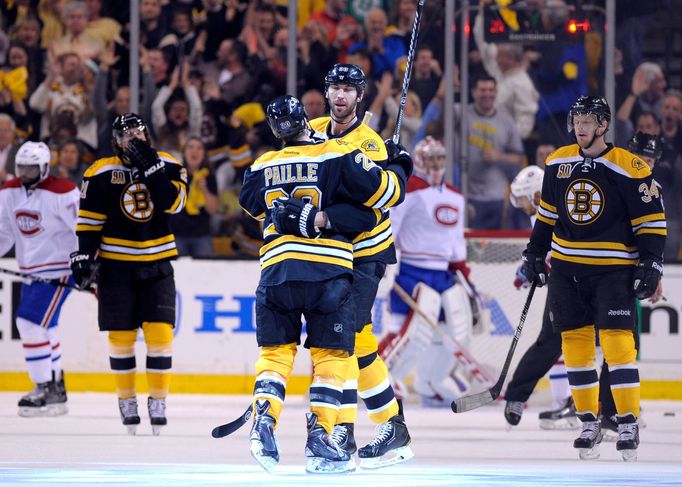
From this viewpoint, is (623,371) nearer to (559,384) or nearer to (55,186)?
(559,384)

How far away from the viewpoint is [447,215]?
323 inches

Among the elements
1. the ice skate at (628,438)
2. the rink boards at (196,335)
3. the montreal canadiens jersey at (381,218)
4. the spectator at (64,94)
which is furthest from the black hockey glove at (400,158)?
the spectator at (64,94)

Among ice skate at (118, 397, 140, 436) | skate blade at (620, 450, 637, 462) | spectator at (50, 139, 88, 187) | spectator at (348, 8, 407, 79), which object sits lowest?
ice skate at (118, 397, 140, 436)

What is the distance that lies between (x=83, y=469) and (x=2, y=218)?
2.83m

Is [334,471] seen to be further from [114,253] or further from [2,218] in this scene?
[2,218]

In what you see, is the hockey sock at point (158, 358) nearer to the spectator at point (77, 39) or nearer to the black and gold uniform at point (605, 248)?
the black and gold uniform at point (605, 248)

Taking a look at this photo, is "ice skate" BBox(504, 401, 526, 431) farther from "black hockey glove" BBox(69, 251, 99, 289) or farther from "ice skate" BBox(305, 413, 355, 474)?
"ice skate" BBox(305, 413, 355, 474)

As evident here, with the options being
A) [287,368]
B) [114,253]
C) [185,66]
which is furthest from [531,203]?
[185,66]

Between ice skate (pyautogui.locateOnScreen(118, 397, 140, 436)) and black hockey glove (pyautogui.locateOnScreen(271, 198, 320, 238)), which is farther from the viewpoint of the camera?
ice skate (pyautogui.locateOnScreen(118, 397, 140, 436))

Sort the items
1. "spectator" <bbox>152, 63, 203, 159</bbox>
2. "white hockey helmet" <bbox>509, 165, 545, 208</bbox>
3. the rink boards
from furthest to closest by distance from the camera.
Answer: "spectator" <bbox>152, 63, 203, 159</bbox> → the rink boards → "white hockey helmet" <bbox>509, 165, 545, 208</bbox>

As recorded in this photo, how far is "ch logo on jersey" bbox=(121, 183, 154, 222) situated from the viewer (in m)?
6.33

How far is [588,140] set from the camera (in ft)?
18.4

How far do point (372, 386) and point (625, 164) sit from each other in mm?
1293

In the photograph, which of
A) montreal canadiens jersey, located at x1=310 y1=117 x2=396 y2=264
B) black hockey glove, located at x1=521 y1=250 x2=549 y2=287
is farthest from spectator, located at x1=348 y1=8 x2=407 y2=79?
montreal canadiens jersey, located at x1=310 y1=117 x2=396 y2=264
